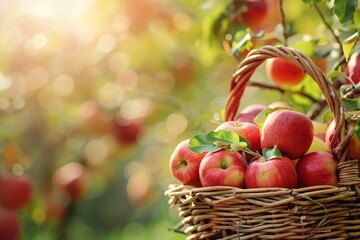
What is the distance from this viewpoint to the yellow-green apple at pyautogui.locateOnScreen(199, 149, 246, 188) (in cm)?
111

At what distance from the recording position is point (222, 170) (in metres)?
1.10

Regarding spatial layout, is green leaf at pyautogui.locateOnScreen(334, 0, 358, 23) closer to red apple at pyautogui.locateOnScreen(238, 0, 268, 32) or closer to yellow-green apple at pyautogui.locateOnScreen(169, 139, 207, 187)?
yellow-green apple at pyautogui.locateOnScreen(169, 139, 207, 187)

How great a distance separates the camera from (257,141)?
121 centimetres

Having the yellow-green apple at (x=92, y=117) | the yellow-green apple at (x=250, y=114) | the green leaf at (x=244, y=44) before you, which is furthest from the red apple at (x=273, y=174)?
the yellow-green apple at (x=92, y=117)

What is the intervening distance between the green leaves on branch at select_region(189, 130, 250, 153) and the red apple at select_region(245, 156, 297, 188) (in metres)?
0.04

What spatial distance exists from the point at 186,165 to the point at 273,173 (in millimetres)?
176

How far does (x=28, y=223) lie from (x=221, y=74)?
1107 mm

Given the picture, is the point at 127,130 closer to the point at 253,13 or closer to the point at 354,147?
the point at 253,13

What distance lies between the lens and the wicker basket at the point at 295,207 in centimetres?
105

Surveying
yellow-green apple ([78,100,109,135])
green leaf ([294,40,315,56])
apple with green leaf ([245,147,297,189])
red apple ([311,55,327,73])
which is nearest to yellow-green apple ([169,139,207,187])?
apple with green leaf ([245,147,297,189])

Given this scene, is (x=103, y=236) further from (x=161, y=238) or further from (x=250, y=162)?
(x=250, y=162)

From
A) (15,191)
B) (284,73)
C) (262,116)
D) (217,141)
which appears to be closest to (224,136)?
(217,141)

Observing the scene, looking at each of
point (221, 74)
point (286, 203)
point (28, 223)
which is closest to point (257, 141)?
point (286, 203)

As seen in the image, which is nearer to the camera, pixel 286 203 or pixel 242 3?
pixel 286 203
